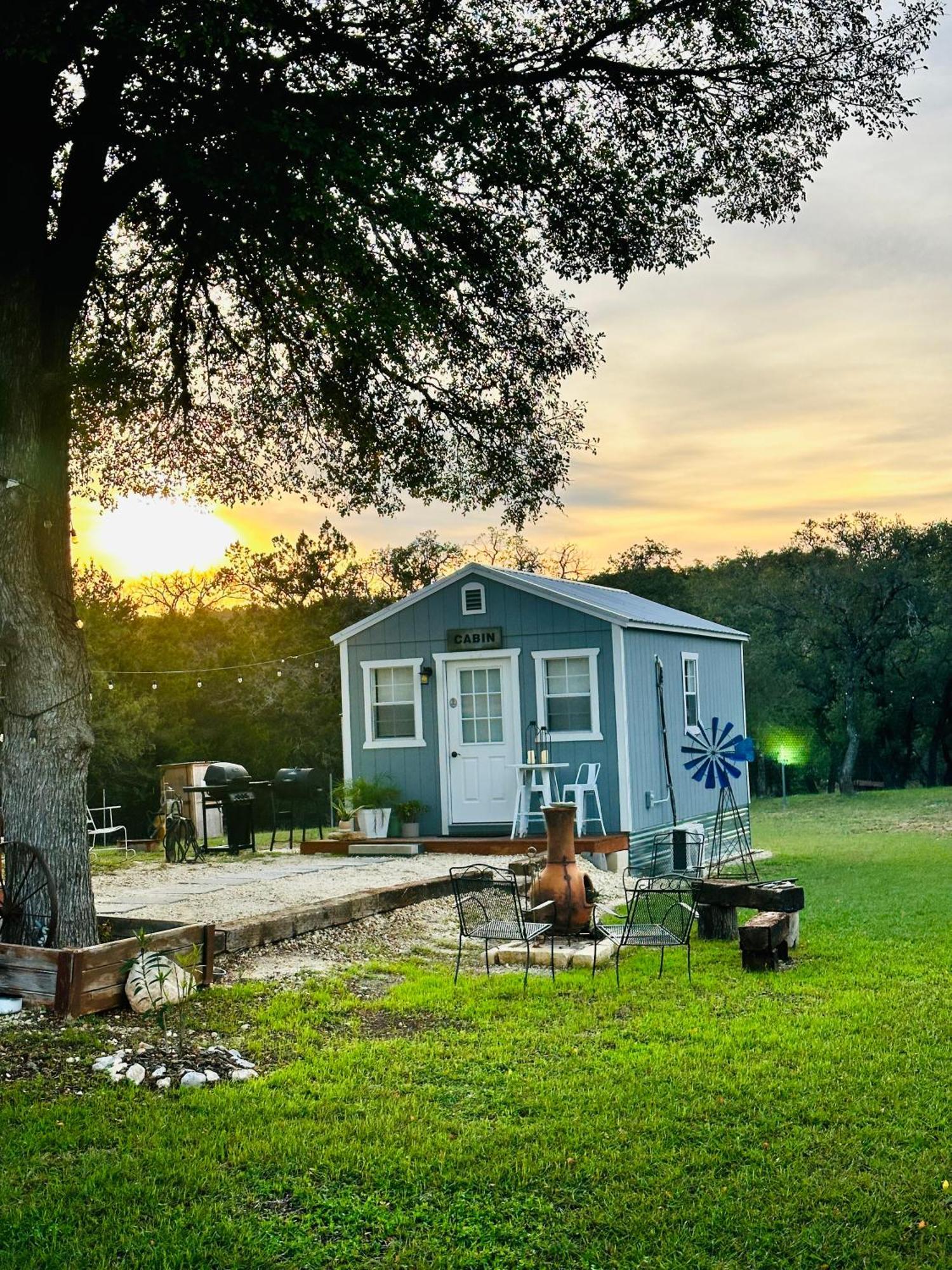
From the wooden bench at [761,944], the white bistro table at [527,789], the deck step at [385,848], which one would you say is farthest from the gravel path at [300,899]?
the wooden bench at [761,944]

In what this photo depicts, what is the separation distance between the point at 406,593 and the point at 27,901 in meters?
27.4

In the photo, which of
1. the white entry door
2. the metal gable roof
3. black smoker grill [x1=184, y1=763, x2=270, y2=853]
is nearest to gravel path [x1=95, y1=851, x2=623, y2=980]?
black smoker grill [x1=184, y1=763, x2=270, y2=853]

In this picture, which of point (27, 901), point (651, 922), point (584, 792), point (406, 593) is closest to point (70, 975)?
point (27, 901)

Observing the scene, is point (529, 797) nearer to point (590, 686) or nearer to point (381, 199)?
point (590, 686)

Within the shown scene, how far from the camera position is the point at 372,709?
15.5 metres

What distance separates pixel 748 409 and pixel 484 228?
28.1 feet

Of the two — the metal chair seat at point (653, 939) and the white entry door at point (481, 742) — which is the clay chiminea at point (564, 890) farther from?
the white entry door at point (481, 742)

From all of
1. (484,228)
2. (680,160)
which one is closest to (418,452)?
(484,228)

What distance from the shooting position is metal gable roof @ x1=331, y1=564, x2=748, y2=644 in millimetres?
14219

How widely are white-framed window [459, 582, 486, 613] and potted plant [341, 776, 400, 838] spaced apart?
2.46 metres

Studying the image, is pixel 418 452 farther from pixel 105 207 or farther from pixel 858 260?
pixel 858 260

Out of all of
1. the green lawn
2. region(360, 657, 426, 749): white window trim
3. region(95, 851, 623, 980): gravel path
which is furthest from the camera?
Result: region(360, 657, 426, 749): white window trim

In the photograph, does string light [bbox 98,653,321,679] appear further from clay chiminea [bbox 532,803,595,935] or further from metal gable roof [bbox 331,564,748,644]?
clay chiminea [bbox 532,803,595,935]

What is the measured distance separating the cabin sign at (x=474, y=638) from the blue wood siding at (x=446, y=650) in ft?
0.17
